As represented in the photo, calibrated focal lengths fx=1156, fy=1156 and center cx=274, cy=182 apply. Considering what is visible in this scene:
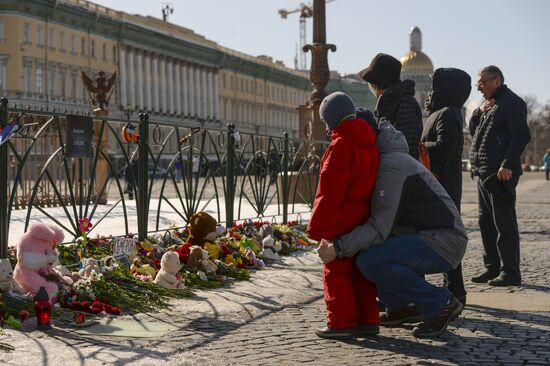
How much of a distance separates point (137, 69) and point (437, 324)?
289 feet

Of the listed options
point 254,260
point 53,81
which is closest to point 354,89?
point 53,81

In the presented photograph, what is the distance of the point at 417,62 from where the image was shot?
16400cm

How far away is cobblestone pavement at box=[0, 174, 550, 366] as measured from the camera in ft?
20.0

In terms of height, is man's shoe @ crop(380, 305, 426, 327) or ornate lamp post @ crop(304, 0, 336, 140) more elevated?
ornate lamp post @ crop(304, 0, 336, 140)

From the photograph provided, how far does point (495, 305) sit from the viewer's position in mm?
8289

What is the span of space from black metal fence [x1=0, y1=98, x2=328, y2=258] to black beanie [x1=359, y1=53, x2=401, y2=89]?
8.36 ft

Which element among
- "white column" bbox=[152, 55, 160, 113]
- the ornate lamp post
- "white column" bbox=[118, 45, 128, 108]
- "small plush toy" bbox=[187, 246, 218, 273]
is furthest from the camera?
"white column" bbox=[152, 55, 160, 113]

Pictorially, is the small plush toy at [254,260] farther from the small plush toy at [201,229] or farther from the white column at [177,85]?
the white column at [177,85]

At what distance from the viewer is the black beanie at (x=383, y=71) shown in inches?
312

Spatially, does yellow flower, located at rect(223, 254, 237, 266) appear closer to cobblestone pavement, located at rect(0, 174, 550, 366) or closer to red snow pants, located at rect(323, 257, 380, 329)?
cobblestone pavement, located at rect(0, 174, 550, 366)

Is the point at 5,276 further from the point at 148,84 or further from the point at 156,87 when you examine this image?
the point at 156,87

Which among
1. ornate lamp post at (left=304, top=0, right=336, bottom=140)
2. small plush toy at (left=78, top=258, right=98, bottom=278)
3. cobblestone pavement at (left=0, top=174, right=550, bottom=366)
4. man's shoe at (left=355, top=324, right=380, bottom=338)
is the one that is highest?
ornate lamp post at (left=304, top=0, right=336, bottom=140)

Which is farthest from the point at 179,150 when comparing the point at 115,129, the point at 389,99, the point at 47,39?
the point at 47,39

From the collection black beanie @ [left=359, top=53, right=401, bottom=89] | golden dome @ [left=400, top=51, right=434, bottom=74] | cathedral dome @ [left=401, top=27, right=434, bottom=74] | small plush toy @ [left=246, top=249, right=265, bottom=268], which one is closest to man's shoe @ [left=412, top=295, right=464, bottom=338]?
black beanie @ [left=359, top=53, right=401, bottom=89]
